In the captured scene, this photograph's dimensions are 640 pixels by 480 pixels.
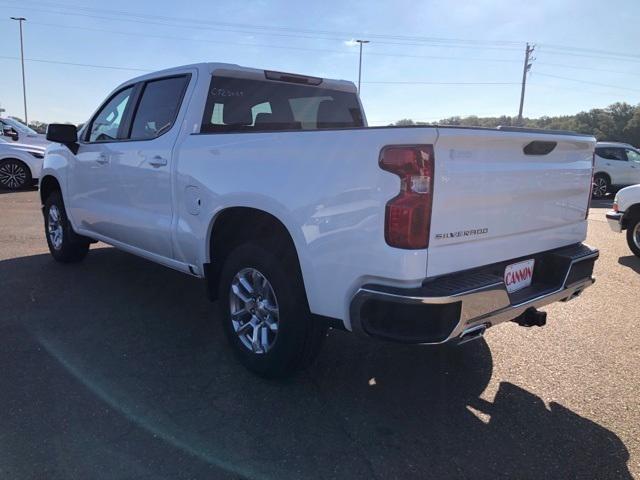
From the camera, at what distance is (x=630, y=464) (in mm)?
2506

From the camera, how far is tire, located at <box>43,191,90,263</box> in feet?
19.3

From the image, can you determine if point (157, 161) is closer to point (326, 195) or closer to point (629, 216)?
point (326, 195)

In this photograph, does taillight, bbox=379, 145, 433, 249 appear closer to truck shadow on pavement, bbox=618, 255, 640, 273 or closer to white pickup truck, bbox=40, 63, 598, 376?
white pickup truck, bbox=40, 63, 598, 376

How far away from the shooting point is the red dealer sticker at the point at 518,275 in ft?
9.42

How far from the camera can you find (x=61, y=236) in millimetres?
6016

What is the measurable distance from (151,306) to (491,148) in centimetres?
339

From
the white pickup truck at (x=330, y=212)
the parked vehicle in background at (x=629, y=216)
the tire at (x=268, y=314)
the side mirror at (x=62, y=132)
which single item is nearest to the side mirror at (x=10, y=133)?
the side mirror at (x=62, y=132)

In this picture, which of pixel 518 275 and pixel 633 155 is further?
pixel 633 155

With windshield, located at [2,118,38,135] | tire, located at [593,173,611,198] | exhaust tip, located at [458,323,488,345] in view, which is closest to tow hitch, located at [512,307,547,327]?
exhaust tip, located at [458,323,488,345]

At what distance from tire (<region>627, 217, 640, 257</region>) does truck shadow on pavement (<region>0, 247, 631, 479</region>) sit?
455cm

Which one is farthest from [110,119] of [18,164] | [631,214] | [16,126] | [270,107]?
[16,126]

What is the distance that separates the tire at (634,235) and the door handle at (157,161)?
657cm

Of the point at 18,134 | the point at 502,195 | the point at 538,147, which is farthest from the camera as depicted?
the point at 18,134

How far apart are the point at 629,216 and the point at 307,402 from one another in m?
6.27
